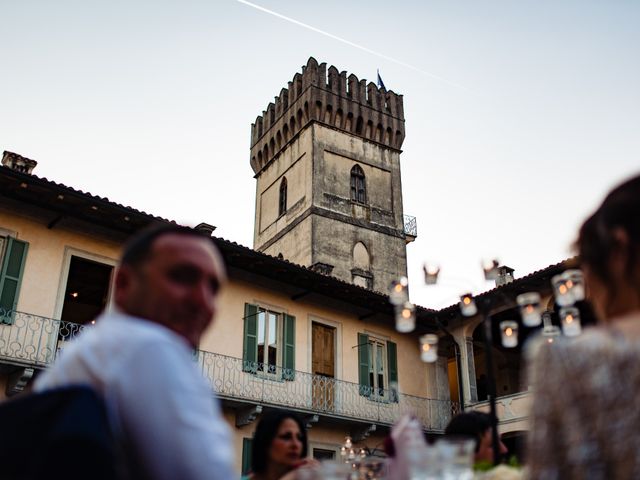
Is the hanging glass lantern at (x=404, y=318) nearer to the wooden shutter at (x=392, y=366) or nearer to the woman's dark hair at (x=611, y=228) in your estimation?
the woman's dark hair at (x=611, y=228)

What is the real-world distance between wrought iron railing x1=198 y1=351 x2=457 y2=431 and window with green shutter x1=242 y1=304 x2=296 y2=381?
54mm

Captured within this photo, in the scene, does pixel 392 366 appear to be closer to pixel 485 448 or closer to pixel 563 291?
pixel 563 291

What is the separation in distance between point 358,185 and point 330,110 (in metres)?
4.37

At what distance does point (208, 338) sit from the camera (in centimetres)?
1594

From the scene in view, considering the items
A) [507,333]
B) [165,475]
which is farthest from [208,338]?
[165,475]

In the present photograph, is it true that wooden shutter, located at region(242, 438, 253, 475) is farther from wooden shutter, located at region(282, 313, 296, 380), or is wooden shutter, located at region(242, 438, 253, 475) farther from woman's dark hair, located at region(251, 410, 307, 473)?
woman's dark hair, located at region(251, 410, 307, 473)

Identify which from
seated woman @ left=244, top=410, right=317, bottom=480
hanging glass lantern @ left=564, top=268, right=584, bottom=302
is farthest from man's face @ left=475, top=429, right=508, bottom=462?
hanging glass lantern @ left=564, top=268, right=584, bottom=302

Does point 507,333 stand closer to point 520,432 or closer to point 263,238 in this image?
point 520,432

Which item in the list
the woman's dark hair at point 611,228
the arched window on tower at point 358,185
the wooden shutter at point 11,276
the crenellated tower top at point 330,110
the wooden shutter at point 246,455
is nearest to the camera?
the woman's dark hair at point 611,228

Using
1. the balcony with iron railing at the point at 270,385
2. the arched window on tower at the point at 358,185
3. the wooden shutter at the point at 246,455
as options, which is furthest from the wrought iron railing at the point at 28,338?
the arched window on tower at the point at 358,185

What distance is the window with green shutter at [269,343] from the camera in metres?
16.8

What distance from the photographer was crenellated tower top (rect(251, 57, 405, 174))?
112 feet

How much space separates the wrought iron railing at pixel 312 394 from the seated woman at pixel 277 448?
11.7 m

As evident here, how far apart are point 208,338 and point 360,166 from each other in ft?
64.9
